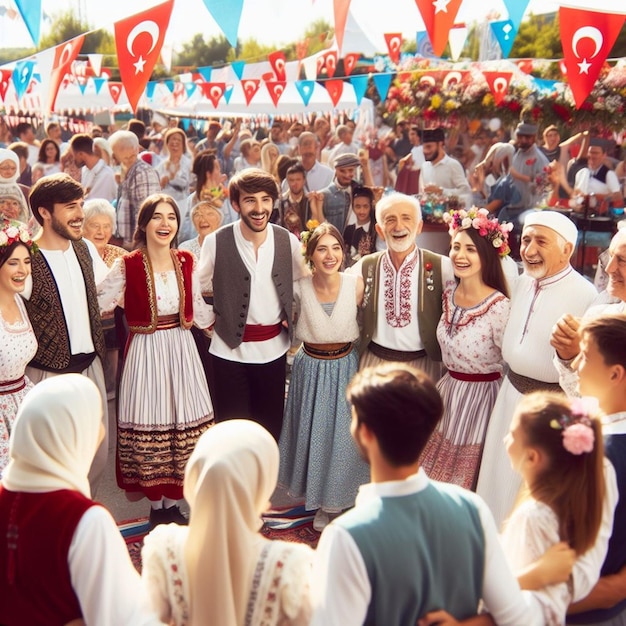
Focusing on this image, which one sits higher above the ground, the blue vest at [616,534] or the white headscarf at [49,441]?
the white headscarf at [49,441]

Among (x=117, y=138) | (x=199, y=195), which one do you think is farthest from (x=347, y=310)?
(x=117, y=138)

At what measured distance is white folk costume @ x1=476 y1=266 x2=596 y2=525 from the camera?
11.6 ft

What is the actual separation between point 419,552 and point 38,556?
0.90 metres

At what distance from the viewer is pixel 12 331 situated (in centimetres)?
354

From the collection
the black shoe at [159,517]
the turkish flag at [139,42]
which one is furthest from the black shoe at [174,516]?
the turkish flag at [139,42]

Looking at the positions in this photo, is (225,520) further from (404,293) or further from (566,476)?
(404,293)

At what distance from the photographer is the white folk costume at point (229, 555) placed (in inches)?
71.7

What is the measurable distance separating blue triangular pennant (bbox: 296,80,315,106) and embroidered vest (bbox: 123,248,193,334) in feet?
36.3

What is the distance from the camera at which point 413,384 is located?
1.89 meters

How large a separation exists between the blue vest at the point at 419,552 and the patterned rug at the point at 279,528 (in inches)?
87.7

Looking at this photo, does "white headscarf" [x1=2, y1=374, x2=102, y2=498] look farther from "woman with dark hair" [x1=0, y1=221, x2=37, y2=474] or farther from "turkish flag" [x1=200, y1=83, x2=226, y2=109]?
"turkish flag" [x1=200, y1=83, x2=226, y2=109]

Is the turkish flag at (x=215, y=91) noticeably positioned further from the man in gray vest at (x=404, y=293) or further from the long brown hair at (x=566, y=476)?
the long brown hair at (x=566, y=476)

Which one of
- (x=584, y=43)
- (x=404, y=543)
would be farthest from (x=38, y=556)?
(x=584, y=43)

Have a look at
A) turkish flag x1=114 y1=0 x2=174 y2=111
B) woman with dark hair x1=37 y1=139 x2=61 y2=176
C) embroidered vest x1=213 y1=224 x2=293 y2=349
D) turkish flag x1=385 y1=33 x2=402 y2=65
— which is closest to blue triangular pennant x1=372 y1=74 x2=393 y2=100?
turkish flag x1=385 y1=33 x2=402 y2=65
